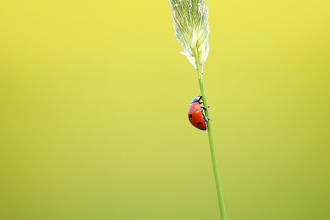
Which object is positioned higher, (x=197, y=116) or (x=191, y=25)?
(x=191, y=25)

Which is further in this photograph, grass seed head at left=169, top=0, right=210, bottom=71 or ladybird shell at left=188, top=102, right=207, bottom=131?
ladybird shell at left=188, top=102, right=207, bottom=131

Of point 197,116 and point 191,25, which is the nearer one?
point 191,25

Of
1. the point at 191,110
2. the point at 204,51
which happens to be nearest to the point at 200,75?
the point at 204,51

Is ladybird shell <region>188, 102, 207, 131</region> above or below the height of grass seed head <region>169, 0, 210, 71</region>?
below

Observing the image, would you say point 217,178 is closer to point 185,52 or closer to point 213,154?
point 213,154

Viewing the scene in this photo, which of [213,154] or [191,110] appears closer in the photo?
[213,154]

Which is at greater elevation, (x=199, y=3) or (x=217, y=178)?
(x=199, y=3)

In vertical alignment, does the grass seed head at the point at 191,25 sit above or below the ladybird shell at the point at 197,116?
above

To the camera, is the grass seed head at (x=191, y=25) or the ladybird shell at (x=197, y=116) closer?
the grass seed head at (x=191, y=25)
